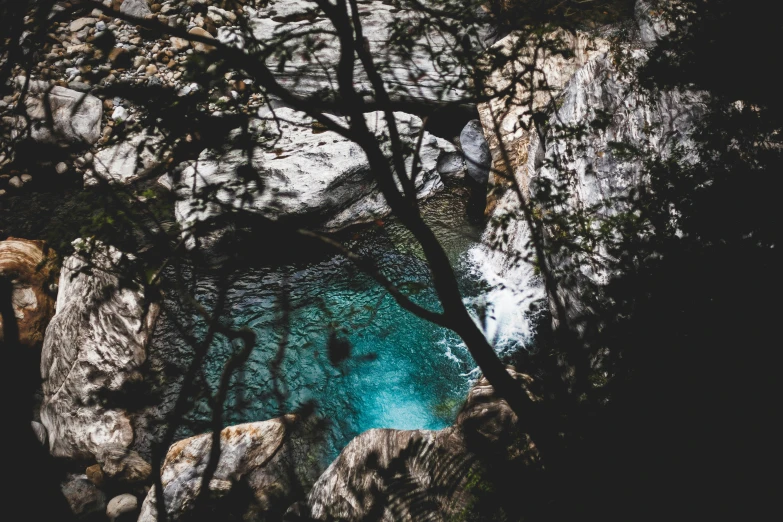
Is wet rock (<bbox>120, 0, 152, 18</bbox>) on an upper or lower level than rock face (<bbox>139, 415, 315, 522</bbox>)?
upper

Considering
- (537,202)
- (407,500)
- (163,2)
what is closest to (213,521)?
(407,500)

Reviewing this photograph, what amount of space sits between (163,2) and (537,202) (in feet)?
36.3

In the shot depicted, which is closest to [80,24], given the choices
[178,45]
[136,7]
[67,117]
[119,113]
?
[136,7]

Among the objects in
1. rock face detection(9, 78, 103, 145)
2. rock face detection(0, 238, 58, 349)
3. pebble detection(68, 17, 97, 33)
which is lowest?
rock face detection(0, 238, 58, 349)

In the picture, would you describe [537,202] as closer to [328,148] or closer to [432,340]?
[432,340]

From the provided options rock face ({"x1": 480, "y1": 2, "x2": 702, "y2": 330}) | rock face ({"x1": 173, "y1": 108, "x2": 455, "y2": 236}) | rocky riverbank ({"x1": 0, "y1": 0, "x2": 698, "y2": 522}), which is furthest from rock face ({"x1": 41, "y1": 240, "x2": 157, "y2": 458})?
rock face ({"x1": 480, "y1": 2, "x2": 702, "y2": 330})

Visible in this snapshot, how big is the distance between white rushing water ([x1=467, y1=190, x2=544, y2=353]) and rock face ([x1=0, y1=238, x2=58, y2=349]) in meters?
6.28

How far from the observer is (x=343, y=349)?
6152 millimetres

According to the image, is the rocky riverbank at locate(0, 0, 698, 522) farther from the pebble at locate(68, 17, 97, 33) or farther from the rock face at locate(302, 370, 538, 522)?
the pebble at locate(68, 17, 97, 33)

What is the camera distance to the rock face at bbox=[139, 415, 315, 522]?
4465 mm

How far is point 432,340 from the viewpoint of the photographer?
618 centimetres

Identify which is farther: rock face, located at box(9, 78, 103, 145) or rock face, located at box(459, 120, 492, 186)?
rock face, located at box(9, 78, 103, 145)

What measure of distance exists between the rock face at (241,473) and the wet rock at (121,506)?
24cm

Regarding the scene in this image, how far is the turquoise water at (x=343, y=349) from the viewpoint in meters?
5.55
